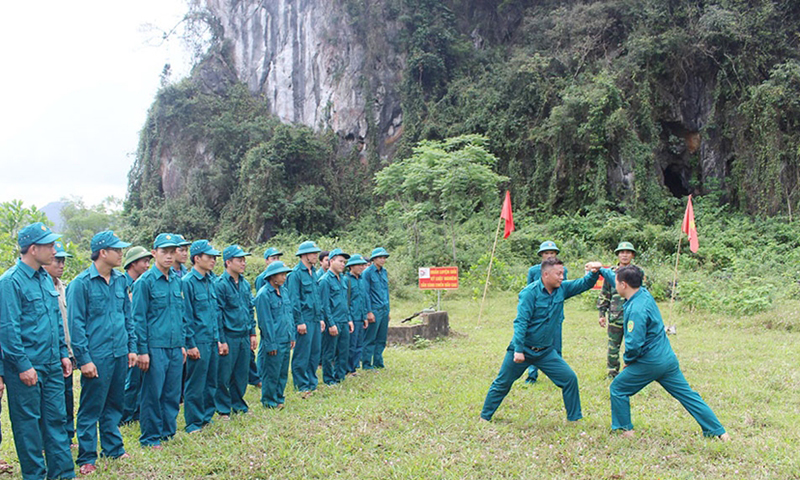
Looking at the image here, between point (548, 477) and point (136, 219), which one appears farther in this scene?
point (136, 219)

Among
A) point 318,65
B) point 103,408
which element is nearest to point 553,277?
point 103,408

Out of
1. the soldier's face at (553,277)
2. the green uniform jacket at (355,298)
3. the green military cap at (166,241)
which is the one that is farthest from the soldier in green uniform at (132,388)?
the soldier's face at (553,277)

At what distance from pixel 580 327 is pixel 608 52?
552 inches

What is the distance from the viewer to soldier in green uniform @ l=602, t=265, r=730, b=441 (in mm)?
4508

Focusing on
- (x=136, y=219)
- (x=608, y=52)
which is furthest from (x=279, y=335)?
(x=136, y=219)

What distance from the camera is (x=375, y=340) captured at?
765cm

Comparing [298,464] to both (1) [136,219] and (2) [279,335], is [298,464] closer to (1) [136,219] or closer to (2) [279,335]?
(2) [279,335]

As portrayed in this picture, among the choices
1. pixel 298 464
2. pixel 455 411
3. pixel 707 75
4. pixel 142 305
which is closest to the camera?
pixel 298 464

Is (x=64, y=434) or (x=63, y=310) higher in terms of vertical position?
(x=63, y=310)

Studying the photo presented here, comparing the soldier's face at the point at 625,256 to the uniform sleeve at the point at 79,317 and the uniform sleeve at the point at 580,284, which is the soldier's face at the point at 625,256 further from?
the uniform sleeve at the point at 79,317

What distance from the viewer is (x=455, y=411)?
5.46 meters

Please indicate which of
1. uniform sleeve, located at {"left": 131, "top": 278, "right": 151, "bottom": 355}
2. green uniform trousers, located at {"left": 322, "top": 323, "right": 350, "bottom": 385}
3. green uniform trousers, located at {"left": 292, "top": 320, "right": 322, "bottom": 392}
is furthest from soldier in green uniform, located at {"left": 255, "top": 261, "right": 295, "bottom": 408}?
uniform sleeve, located at {"left": 131, "top": 278, "right": 151, "bottom": 355}

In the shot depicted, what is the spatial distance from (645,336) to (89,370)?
4.39 metres

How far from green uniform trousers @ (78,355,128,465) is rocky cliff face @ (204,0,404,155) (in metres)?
23.7
